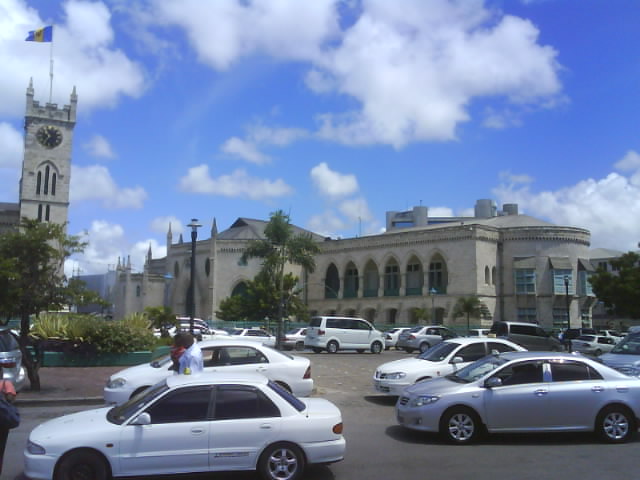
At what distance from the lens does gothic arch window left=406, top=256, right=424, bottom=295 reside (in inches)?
2307

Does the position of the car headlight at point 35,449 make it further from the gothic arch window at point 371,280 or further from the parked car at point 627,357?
the gothic arch window at point 371,280

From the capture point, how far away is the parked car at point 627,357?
13.4 m

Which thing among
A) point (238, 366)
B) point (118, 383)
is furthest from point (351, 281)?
point (118, 383)

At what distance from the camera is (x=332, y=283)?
67.6 metres

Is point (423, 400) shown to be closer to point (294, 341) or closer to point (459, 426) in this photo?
point (459, 426)

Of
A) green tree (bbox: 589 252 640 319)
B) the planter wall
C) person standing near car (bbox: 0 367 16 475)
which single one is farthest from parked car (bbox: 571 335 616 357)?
person standing near car (bbox: 0 367 16 475)

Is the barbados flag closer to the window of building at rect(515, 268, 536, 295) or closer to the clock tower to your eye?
the clock tower

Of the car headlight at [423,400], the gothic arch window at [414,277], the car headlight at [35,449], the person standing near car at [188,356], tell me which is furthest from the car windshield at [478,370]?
the gothic arch window at [414,277]

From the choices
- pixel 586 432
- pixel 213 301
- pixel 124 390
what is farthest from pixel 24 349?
pixel 213 301

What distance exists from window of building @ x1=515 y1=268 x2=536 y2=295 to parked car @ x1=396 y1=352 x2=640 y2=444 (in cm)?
4570

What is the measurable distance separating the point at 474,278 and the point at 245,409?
157 ft

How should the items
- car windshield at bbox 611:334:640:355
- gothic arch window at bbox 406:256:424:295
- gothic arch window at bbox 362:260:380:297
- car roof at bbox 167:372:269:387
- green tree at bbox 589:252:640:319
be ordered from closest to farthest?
1. car roof at bbox 167:372:269:387
2. car windshield at bbox 611:334:640:355
3. green tree at bbox 589:252:640:319
4. gothic arch window at bbox 406:256:424:295
5. gothic arch window at bbox 362:260:380:297

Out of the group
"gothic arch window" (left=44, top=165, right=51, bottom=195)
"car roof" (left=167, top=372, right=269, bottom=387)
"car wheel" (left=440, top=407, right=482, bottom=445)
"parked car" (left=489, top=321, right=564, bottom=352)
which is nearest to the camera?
"car roof" (left=167, top=372, right=269, bottom=387)

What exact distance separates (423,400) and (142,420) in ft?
15.4
